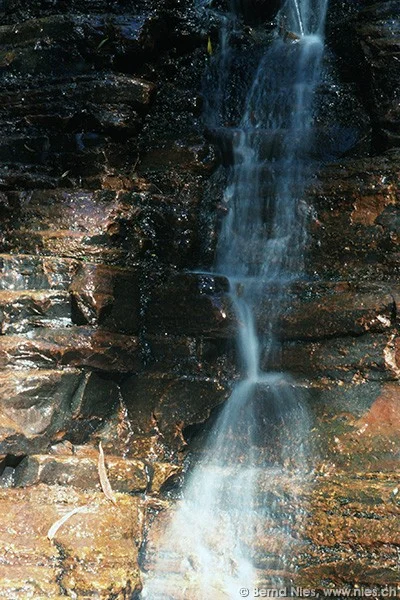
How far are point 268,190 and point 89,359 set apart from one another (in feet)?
7.51

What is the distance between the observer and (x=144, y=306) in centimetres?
432

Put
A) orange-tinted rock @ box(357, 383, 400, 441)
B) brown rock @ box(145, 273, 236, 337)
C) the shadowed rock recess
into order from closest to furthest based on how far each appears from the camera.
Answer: the shadowed rock recess
orange-tinted rock @ box(357, 383, 400, 441)
brown rock @ box(145, 273, 236, 337)

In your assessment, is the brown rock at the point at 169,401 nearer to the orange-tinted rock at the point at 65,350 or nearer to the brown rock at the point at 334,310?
the orange-tinted rock at the point at 65,350

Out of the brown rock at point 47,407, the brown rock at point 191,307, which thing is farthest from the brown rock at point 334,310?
the brown rock at point 47,407

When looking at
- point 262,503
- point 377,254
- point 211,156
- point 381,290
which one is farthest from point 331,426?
point 211,156

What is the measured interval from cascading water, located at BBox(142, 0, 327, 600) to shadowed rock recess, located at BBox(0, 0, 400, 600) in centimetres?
9

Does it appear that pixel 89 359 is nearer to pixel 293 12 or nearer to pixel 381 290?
pixel 381 290

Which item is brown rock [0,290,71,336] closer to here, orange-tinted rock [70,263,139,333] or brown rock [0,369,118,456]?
orange-tinted rock [70,263,139,333]

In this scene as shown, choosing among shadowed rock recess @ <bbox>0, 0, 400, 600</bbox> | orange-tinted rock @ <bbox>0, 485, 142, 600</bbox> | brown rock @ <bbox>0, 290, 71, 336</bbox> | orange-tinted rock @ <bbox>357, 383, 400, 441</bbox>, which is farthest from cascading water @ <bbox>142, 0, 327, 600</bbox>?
brown rock @ <bbox>0, 290, 71, 336</bbox>

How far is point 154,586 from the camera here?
3164 mm

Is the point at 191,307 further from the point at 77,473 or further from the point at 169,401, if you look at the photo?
the point at 77,473

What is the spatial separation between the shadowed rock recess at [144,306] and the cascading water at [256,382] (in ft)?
0.29

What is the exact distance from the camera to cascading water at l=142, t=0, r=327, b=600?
325 centimetres

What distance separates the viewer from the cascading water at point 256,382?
3.25 m
